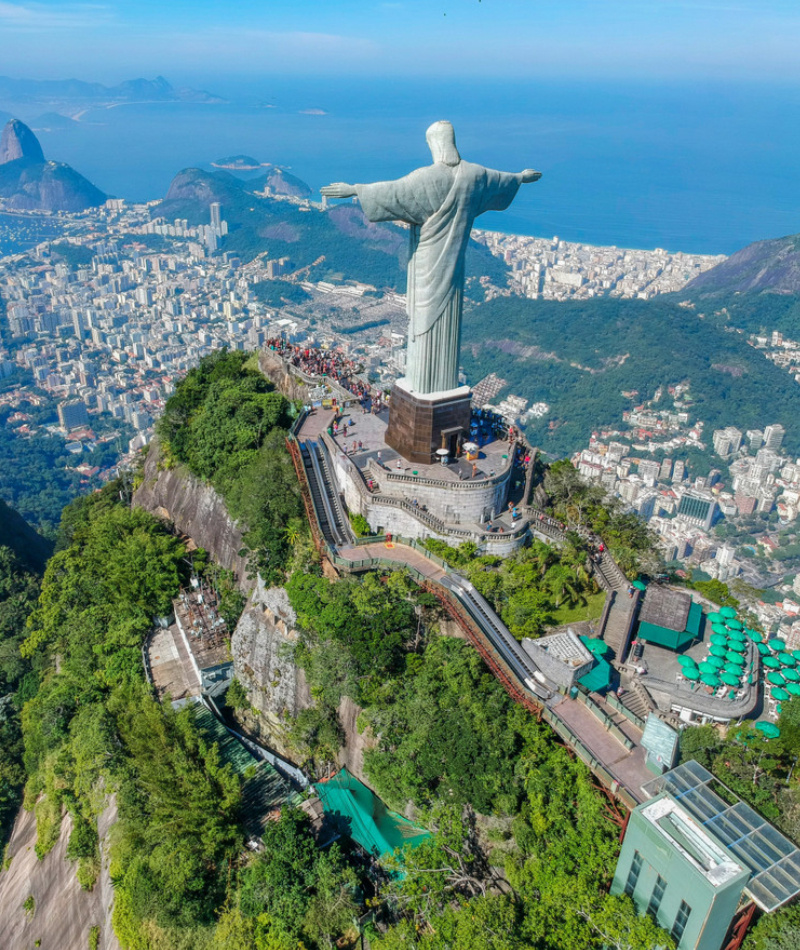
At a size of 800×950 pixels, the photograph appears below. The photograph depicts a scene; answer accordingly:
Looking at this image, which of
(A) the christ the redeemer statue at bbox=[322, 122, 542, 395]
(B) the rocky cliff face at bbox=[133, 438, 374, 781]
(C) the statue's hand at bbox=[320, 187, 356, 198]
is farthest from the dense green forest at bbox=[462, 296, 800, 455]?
(C) the statue's hand at bbox=[320, 187, 356, 198]

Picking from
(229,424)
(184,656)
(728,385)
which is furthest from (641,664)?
(728,385)

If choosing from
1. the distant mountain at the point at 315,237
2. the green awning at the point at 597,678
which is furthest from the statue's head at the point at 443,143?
the distant mountain at the point at 315,237

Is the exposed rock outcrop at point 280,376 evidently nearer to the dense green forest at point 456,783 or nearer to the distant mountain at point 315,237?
the dense green forest at point 456,783

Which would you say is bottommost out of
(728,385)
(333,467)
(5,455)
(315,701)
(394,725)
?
(5,455)

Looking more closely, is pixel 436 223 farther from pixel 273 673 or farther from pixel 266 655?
pixel 273 673

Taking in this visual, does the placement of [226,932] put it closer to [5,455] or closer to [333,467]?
[333,467]

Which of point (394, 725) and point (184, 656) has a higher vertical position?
point (394, 725)

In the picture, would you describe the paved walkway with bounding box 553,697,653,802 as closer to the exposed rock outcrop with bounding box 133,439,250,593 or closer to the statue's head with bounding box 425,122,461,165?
the exposed rock outcrop with bounding box 133,439,250,593
